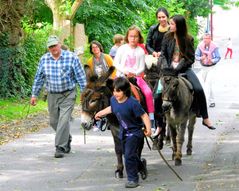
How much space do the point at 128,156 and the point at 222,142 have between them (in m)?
4.95

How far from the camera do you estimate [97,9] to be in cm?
2861

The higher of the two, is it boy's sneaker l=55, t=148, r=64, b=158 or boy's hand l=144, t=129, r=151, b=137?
boy's hand l=144, t=129, r=151, b=137

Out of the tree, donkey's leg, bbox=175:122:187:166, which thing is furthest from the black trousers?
the tree

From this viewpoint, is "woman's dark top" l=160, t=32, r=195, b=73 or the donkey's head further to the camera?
"woman's dark top" l=160, t=32, r=195, b=73

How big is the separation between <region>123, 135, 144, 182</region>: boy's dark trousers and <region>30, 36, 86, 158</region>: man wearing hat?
2814 mm

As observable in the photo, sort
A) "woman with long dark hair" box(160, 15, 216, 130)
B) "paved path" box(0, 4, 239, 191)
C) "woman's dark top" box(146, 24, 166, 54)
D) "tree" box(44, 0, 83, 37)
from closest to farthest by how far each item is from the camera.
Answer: "paved path" box(0, 4, 239, 191)
"woman with long dark hair" box(160, 15, 216, 130)
"woman's dark top" box(146, 24, 166, 54)
"tree" box(44, 0, 83, 37)

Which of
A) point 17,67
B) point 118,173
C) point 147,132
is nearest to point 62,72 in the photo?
point 118,173

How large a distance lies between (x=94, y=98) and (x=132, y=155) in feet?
3.66

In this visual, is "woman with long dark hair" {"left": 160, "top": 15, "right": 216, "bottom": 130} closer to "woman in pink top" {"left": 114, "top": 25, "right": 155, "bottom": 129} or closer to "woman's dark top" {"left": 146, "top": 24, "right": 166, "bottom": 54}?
"woman in pink top" {"left": 114, "top": 25, "right": 155, "bottom": 129}

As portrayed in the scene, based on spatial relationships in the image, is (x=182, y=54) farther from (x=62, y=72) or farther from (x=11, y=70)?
(x=11, y=70)

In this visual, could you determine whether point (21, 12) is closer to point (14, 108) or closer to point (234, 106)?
point (14, 108)

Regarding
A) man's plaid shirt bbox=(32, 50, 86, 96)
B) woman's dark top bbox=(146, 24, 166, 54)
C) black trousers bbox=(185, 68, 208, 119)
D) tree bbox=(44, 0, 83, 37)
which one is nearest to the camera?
black trousers bbox=(185, 68, 208, 119)

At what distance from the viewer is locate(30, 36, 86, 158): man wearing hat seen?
11602mm

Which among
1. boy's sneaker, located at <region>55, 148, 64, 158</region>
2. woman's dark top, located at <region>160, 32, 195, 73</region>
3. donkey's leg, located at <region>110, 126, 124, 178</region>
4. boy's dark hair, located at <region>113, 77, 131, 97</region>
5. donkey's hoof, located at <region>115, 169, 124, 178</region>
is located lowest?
boy's sneaker, located at <region>55, 148, 64, 158</region>
